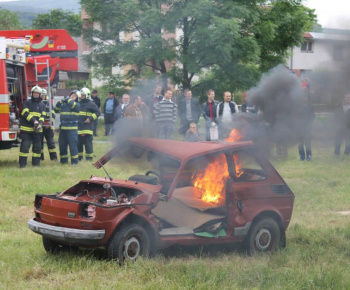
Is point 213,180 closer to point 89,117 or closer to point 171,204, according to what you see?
point 171,204

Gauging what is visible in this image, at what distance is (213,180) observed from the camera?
688cm

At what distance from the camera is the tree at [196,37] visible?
1819 cm

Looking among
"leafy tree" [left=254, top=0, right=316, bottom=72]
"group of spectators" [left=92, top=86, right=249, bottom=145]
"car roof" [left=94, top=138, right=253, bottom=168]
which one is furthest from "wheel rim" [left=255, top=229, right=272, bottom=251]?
"leafy tree" [left=254, top=0, right=316, bottom=72]

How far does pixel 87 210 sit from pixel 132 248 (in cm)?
59

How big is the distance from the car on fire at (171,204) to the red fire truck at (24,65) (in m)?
6.89

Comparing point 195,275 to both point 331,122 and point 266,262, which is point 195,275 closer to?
point 266,262

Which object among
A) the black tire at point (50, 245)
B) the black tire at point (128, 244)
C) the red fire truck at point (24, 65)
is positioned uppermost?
the red fire truck at point (24, 65)

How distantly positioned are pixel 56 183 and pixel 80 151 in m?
3.78

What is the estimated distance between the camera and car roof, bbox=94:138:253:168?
6.39 meters

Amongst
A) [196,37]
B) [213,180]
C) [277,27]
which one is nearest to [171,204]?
[213,180]

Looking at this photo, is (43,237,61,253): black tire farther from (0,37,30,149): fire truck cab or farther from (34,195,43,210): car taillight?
(0,37,30,149): fire truck cab

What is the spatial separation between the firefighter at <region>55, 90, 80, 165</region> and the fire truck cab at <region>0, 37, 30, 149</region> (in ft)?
3.51

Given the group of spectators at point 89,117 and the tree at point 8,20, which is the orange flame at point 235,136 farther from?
the tree at point 8,20

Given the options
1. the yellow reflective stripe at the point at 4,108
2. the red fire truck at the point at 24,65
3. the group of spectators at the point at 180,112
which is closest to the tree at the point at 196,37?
the red fire truck at the point at 24,65
